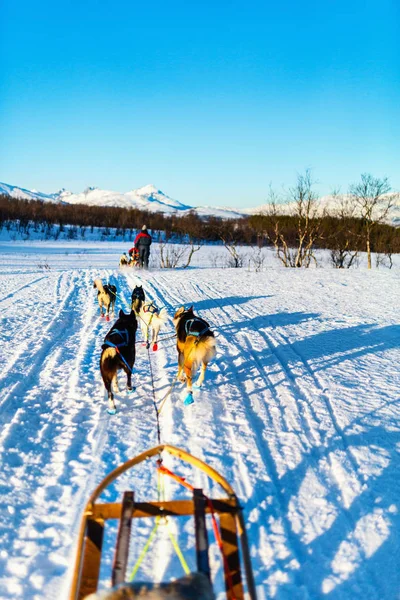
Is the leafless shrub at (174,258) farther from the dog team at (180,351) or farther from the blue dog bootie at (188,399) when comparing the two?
the blue dog bootie at (188,399)

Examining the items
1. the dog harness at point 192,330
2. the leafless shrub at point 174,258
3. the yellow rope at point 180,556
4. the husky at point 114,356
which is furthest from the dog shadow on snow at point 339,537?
the leafless shrub at point 174,258

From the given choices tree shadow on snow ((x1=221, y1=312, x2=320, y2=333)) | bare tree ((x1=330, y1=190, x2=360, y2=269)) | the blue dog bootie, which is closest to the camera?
the blue dog bootie

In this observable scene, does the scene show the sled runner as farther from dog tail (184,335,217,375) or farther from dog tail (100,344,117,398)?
dog tail (184,335,217,375)

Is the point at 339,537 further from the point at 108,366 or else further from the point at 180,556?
the point at 108,366

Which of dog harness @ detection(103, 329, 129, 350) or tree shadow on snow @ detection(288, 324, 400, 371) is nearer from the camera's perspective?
dog harness @ detection(103, 329, 129, 350)

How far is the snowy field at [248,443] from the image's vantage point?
97.0 inches

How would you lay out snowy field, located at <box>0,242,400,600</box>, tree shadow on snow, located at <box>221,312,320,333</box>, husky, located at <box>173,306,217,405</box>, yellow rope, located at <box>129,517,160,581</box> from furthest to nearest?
1. tree shadow on snow, located at <box>221,312,320,333</box>
2. husky, located at <box>173,306,217,405</box>
3. snowy field, located at <box>0,242,400,600</box>
4. yellow rope, located at <box>129,517,160,581</box>

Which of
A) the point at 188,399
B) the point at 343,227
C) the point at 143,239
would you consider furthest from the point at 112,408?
the point at 343,227

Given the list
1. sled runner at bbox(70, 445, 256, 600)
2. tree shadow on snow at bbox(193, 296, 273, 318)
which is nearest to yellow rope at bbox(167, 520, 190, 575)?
sled runner at bbox(70, 445, 256, 600)

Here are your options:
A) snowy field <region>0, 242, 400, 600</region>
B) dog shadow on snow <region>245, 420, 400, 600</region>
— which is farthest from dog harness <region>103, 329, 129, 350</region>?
dog shadow on snow <region>245, 420, 400, 600</region>

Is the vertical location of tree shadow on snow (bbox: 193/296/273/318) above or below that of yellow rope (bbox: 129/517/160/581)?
above

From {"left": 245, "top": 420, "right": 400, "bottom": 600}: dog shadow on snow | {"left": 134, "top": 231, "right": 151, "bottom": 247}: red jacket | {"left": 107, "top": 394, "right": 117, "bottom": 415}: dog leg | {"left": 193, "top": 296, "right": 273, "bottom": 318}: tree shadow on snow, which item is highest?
{"left": 134, "top": 231, "right": 151, "bottom": 247}: red jacket

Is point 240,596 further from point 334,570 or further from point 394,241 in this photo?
point 394,241

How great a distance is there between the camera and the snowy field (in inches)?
97.0
